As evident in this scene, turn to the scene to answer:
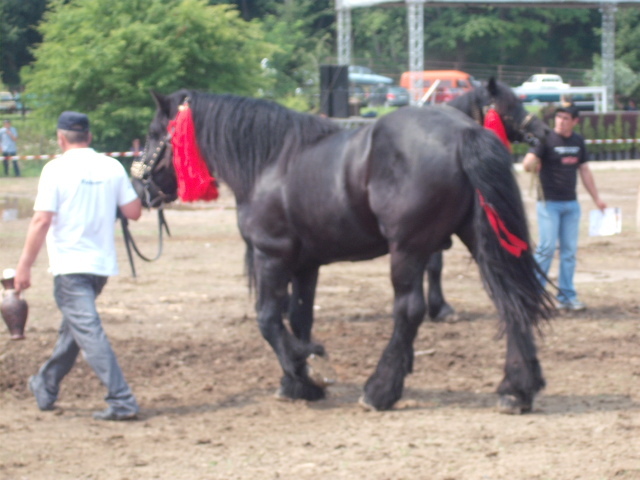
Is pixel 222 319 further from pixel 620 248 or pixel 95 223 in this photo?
pixel 620 248

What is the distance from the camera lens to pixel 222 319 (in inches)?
318

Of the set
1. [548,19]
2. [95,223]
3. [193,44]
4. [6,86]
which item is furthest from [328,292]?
[548,19]

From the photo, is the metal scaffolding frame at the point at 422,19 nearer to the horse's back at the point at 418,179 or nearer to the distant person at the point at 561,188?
the distant person at the point at 561,188

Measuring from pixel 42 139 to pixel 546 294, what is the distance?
994 inches

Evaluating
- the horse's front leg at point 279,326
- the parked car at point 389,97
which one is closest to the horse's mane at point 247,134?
the horse's front leg at point 279,326

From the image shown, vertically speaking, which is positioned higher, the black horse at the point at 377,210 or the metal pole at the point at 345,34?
the metal pole at the point at 345,34

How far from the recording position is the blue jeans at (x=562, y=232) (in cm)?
816

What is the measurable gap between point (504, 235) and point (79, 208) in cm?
234

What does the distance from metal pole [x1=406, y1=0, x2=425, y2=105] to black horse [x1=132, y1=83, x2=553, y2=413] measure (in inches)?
1104

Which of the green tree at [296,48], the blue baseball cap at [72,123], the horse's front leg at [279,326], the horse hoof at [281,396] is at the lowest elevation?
the horse hoof at [281,396]

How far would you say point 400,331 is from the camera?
5398mm

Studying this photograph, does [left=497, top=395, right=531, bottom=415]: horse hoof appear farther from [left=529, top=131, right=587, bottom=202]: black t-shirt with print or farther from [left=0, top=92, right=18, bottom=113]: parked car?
[left=0, top=92, right=18, bottom=113]: parked car

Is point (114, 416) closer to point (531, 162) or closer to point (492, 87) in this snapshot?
point (492, 87)

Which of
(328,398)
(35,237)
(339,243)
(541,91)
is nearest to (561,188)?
(339,243)
